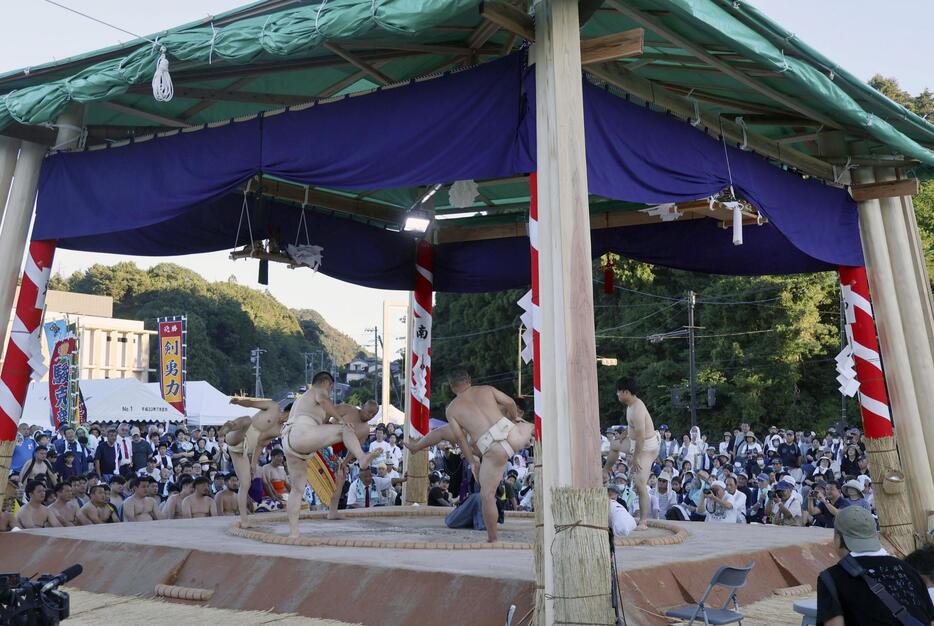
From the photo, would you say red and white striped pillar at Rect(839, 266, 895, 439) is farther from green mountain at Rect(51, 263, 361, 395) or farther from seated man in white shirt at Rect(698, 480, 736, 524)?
green mountain at Rect(51, 263, 361, 395)

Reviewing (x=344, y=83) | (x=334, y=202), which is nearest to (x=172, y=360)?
(x=334, y=202)

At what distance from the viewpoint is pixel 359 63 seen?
17.9ft

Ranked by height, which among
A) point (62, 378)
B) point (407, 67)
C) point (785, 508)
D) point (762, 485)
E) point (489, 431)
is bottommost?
point (785, 508)

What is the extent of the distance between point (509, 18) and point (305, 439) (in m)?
2.89

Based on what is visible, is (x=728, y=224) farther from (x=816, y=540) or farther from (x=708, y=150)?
(x=816, y=540)

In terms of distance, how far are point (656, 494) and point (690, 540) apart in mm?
4249

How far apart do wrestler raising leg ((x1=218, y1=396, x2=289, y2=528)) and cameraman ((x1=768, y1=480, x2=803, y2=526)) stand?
17.0ft

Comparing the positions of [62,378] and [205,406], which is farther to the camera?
[205,406]

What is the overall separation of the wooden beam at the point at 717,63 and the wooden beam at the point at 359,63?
161 centimetres

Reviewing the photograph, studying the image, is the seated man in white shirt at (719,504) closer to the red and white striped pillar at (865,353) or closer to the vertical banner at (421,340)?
the red and white striped pillar at (865,353)

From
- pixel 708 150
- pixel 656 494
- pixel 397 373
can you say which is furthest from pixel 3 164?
pixel 397 373

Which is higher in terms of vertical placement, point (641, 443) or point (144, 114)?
point (144, 114)

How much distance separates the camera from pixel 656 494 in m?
10.2

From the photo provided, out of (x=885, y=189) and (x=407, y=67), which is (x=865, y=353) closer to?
(x=885, y=189)
